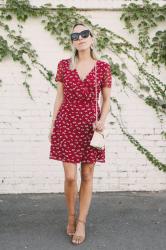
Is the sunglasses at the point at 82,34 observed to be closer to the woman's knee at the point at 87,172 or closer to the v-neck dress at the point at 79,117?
the v-neck dress at the point at 79,117

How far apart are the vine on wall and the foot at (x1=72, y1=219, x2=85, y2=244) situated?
162 cm

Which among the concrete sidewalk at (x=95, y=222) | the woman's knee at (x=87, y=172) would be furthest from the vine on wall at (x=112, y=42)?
the woman's knee at (x=87, y=172)

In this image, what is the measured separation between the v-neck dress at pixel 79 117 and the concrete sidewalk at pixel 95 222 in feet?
Result: 2.31

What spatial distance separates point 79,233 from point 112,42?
7.41 feet

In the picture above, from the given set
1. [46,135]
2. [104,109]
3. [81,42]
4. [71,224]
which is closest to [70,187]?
[71,224]

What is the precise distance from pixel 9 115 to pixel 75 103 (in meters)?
1.59

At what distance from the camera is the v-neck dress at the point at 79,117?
4023 millimetres

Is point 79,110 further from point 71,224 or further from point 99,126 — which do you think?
point 71,224

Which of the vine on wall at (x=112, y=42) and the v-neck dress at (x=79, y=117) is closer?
the v-neck dress at (x=79, y=117)

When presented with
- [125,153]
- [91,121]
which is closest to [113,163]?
[125,153]

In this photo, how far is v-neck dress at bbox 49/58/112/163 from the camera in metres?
4.02

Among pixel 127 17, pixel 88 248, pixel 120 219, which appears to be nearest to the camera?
pixel 88 248

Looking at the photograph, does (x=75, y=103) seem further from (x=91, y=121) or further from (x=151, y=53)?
(x=151, y=53)

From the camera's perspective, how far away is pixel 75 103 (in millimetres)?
4043
